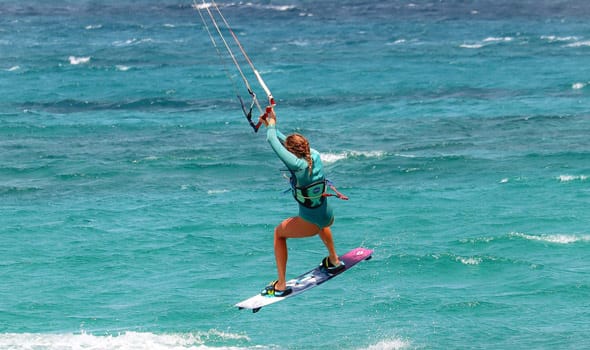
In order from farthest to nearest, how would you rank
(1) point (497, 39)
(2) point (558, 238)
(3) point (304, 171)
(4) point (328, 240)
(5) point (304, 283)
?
(1) point (497, 39)
(2) point (558, 238)
(5) point (304, 283)
(4) point (328, 240)
(3) point (304, 171)

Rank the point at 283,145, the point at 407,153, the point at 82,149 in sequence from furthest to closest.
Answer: the point at 82,149 < the point at 407,153 < the point at 283,145

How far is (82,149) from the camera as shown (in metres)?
55.9

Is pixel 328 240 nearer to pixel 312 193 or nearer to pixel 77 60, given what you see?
pixel 312 193

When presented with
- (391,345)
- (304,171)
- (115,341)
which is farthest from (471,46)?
(304,171)

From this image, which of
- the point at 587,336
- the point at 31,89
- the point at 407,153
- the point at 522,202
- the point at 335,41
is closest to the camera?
the point at 587,336

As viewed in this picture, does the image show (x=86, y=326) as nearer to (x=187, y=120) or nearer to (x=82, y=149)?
(x=82, y=149)

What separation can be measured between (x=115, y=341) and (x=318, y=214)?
10.7 meters

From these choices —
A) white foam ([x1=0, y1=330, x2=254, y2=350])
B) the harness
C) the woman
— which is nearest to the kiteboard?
the woman

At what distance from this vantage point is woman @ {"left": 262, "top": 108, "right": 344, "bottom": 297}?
19250mm

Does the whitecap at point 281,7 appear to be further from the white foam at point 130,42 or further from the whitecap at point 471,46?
the whitecap at point 471,46

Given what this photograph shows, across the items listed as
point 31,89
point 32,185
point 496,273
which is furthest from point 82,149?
point 496,273

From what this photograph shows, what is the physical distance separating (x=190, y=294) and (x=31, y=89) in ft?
149

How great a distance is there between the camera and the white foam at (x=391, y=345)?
29.1 meters

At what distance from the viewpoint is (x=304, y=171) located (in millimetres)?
19734
